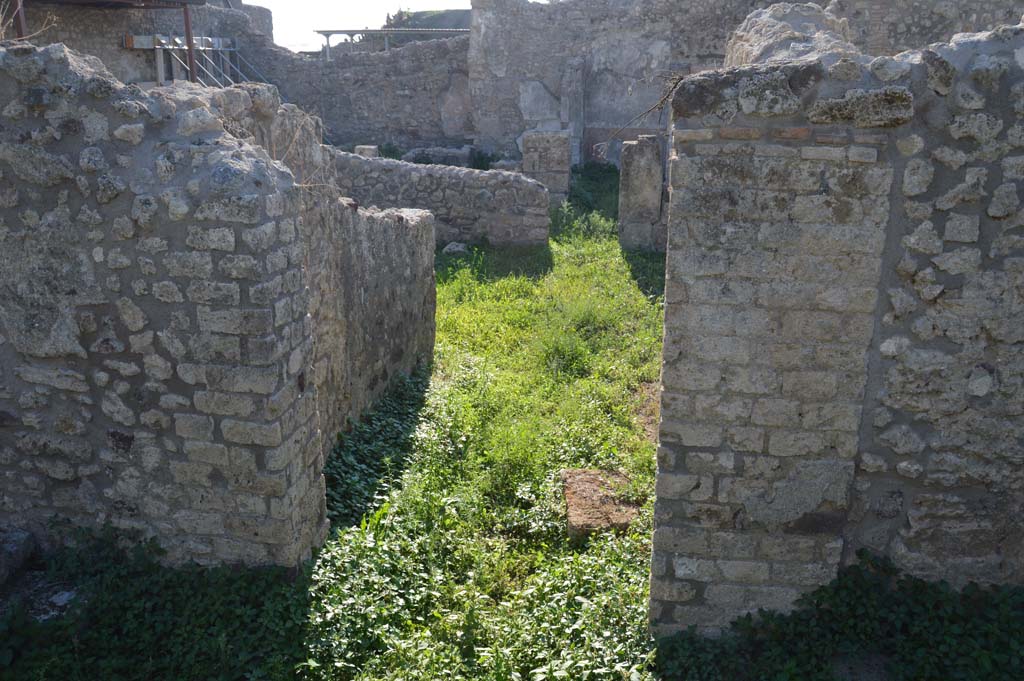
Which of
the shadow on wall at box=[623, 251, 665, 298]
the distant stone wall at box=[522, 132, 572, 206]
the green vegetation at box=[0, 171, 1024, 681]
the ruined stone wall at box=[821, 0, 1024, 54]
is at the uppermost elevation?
the ruined stone wall at box=[821, 0, 1024, 54]

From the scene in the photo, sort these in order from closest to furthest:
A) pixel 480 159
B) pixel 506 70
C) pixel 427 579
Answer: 1. pixel 427 579
2. pixel 480 159
3. pixel 506 70

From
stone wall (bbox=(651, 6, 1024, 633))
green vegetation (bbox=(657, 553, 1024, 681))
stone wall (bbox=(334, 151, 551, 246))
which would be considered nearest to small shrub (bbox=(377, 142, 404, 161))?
stone wall (bbox=(334, 151, 551, 246))

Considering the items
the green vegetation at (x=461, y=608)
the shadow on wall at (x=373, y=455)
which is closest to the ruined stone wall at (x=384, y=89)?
the shadow on wall at (x=373, y=455)

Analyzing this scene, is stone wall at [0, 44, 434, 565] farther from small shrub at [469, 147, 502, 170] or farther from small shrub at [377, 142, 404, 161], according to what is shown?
small shrub at [377, 142, 404, 161]

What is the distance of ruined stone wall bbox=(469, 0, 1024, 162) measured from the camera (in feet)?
57.1

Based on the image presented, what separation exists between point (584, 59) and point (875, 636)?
17.5 meters

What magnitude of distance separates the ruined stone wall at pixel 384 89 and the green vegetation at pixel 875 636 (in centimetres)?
1825

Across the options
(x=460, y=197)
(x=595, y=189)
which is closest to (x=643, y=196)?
(x=460, y=197)

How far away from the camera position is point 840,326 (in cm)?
339

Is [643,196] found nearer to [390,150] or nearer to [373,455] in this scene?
[373,455]

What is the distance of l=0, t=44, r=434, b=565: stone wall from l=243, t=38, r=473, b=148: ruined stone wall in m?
16.9

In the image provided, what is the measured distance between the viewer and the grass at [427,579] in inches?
142

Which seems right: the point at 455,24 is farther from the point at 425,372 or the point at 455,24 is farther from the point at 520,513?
the point at 520,513

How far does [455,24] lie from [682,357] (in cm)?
3313
